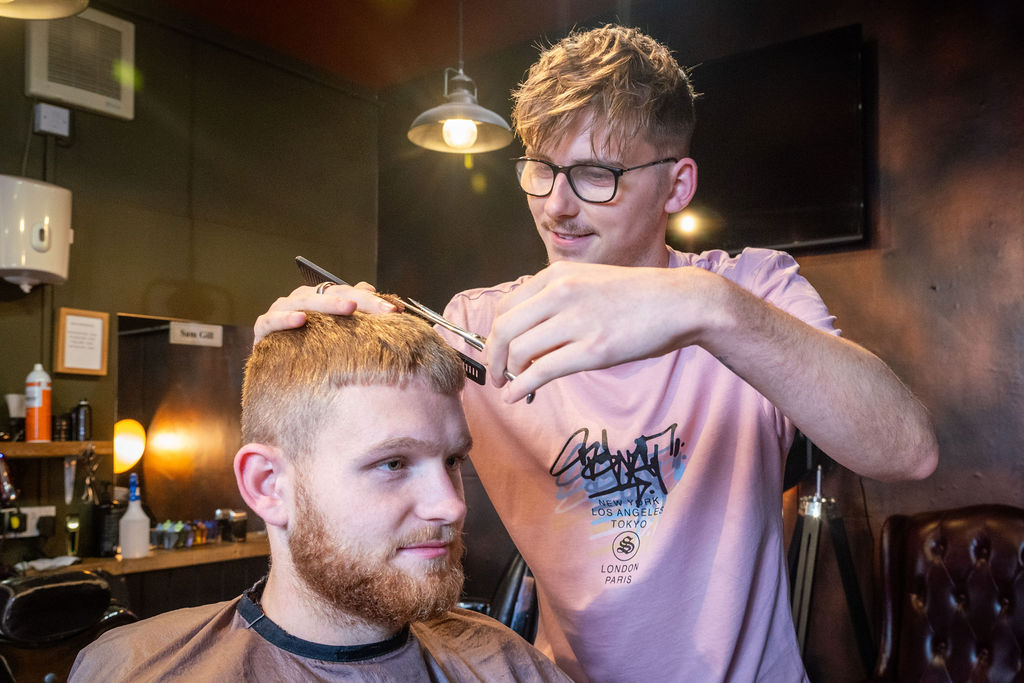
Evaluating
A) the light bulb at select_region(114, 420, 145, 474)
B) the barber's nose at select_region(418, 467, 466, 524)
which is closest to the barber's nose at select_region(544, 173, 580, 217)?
the barber's nose at select_region(418, 467, 466, 524)

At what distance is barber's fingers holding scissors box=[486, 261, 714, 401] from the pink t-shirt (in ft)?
1.84

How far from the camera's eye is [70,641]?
2068 mm

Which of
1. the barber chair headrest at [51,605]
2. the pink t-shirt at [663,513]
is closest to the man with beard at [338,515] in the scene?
the pink t-shirt at [663,513]

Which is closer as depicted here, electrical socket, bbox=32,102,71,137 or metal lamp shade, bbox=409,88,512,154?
metal lamp shade, bbox=409,88,512,154

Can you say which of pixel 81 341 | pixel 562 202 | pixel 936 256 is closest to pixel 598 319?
pixel 562 202

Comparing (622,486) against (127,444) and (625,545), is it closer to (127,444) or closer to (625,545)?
(625,545)

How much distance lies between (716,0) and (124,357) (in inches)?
143

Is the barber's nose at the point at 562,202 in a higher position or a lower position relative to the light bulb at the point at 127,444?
higher

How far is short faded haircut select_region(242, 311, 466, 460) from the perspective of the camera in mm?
1350

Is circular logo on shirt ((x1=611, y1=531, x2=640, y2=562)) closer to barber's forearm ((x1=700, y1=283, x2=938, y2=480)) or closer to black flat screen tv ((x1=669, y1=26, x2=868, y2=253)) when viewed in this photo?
barber's forearm ((x1=700, y1=283, x2=938, y2=480))

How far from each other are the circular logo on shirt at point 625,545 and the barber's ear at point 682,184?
0.66 m

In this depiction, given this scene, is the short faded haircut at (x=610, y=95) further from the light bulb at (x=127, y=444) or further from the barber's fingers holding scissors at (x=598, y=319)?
the light bulb at (x=127, y=444)

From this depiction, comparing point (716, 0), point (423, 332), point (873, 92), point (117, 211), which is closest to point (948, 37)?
point (873, 92)

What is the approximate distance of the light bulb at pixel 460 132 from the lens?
387cm
